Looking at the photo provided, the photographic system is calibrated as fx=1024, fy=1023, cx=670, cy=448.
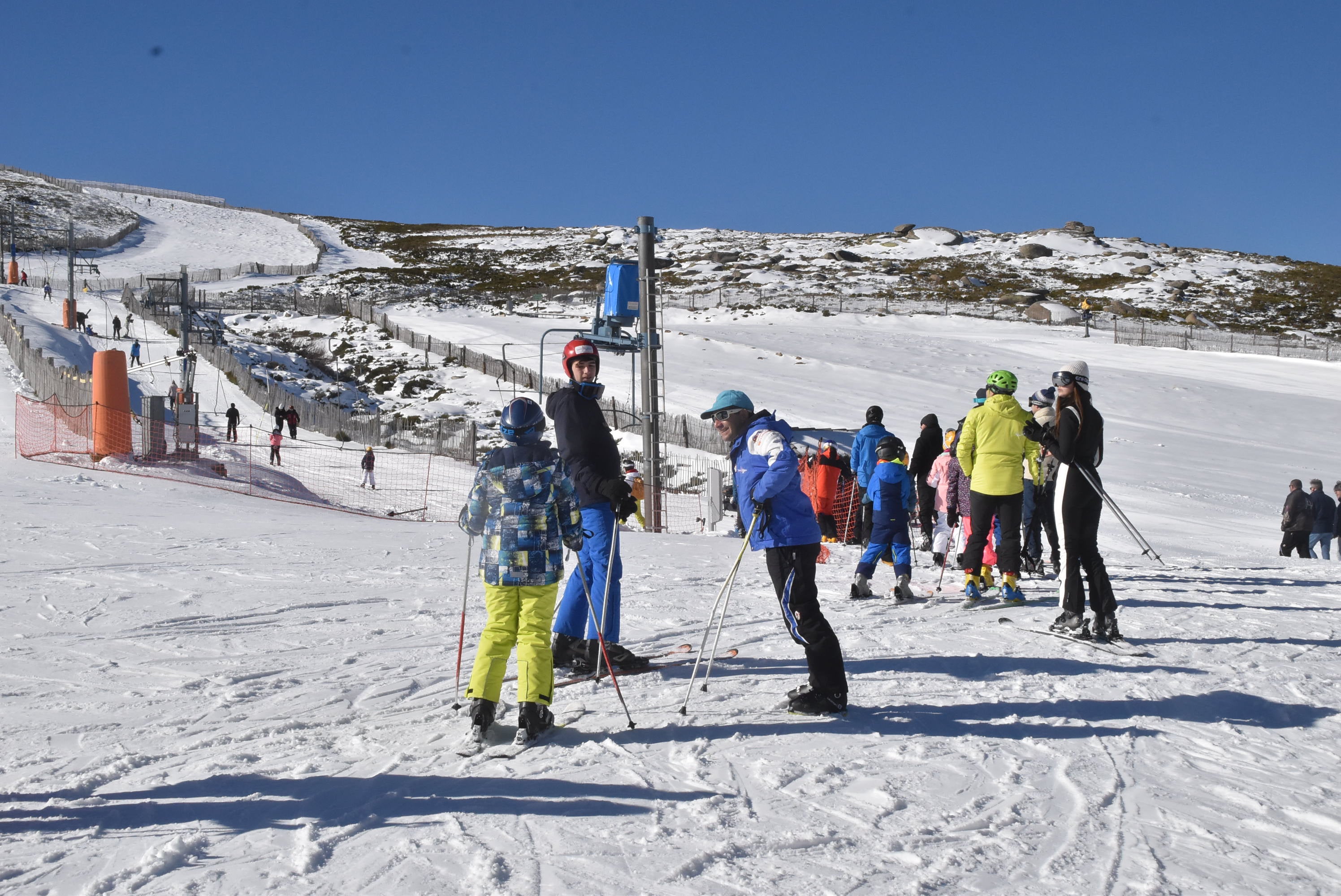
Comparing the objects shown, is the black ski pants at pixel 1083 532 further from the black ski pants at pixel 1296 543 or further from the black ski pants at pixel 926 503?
the black ski pants at pixel 1296 543

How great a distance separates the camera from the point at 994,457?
7.40m

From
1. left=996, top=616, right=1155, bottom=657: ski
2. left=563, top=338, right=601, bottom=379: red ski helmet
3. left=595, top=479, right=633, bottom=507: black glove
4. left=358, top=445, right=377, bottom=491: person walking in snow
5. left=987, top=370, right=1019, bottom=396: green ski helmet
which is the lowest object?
left=358, top=445, right=377, bottom=491: person walking in snow

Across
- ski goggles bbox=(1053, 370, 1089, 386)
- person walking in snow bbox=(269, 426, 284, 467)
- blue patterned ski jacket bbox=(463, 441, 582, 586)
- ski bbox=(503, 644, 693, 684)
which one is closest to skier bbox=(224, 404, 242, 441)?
person walking in snow bbox=(269, 426, 284, 467)

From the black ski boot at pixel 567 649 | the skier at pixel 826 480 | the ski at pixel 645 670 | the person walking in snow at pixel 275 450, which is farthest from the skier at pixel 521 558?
the person walking in snow at pixel 275 450

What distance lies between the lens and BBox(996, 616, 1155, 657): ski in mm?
6270

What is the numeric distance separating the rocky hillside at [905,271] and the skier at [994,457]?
1922 inches

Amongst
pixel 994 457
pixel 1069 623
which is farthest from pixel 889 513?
pixel 1069 623

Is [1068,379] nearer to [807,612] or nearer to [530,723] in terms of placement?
[807,612]

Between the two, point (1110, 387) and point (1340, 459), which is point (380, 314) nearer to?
point (1110, 387)

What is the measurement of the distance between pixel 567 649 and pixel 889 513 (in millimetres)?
3570

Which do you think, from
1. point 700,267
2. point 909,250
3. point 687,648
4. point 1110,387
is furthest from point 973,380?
point 909,250

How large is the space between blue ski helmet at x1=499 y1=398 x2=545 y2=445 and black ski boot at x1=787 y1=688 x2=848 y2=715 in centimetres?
177

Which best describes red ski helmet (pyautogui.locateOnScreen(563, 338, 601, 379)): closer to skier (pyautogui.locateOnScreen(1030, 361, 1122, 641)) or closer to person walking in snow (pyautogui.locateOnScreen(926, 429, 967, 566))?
skier (pyautogui.locateOnScreen(1030, 361, 1122, 641))

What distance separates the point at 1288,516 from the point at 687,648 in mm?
10811
